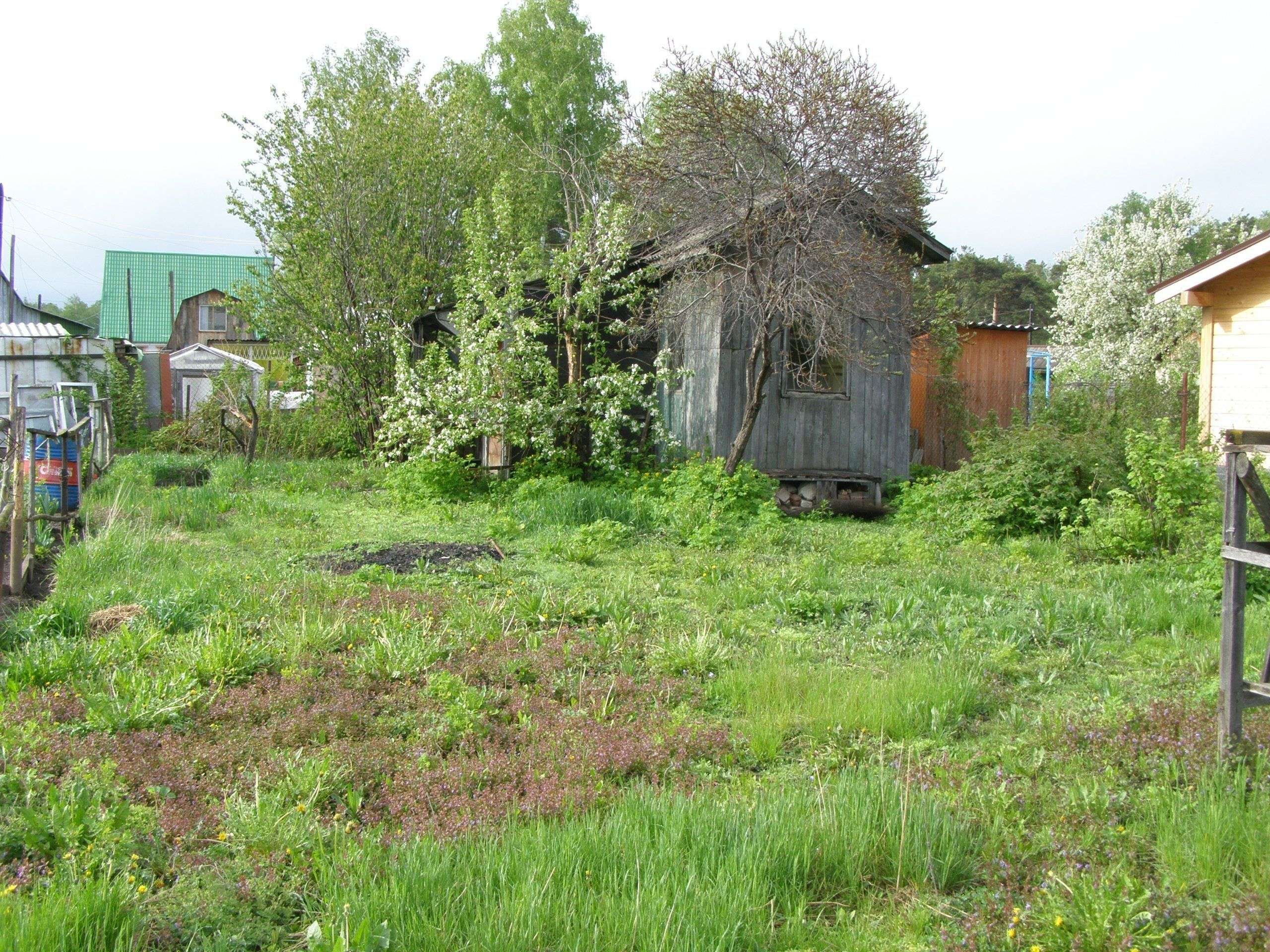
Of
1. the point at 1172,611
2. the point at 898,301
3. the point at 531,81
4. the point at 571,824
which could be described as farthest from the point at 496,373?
the point at 531,81

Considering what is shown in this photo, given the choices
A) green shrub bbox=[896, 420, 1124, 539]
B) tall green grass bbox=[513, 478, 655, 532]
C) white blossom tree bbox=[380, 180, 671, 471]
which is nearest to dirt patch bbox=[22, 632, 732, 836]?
tall green grass bbox=[513, 478, 655, 532]

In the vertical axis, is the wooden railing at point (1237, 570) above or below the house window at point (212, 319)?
below

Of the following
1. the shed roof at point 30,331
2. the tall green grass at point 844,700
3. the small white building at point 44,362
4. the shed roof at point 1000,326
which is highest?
the shed roof at point 1000,326

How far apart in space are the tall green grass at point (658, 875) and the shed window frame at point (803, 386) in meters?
10.5

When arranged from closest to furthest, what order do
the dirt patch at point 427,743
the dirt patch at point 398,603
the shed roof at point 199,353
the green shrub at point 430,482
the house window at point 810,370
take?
the dirt patch at point 427,743 → the dirt patch at point 398,603 → the green shrub at point 430,482 → the house window at point 810,370 → the shed roof at point 199,353

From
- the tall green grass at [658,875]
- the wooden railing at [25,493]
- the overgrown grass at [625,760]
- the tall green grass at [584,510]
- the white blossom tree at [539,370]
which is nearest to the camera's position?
the tall green grass at [658,875]

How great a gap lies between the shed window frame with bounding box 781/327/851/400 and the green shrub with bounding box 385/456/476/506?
4.50 metres

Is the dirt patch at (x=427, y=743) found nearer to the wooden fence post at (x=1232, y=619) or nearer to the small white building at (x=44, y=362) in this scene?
the wooden fence post at (x=1232, y=619)

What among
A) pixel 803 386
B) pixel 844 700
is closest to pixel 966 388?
pixel 803 386

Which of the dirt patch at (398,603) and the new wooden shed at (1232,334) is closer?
the dirt patch at (398,603)

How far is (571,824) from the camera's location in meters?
3.53

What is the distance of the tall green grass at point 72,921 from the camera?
106 inches

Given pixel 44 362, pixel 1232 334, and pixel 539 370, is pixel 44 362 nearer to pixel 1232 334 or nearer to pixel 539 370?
pixel 539 370

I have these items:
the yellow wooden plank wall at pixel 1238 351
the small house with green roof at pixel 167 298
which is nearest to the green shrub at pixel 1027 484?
the yellow wooden plank wall at pixel 1238 351
